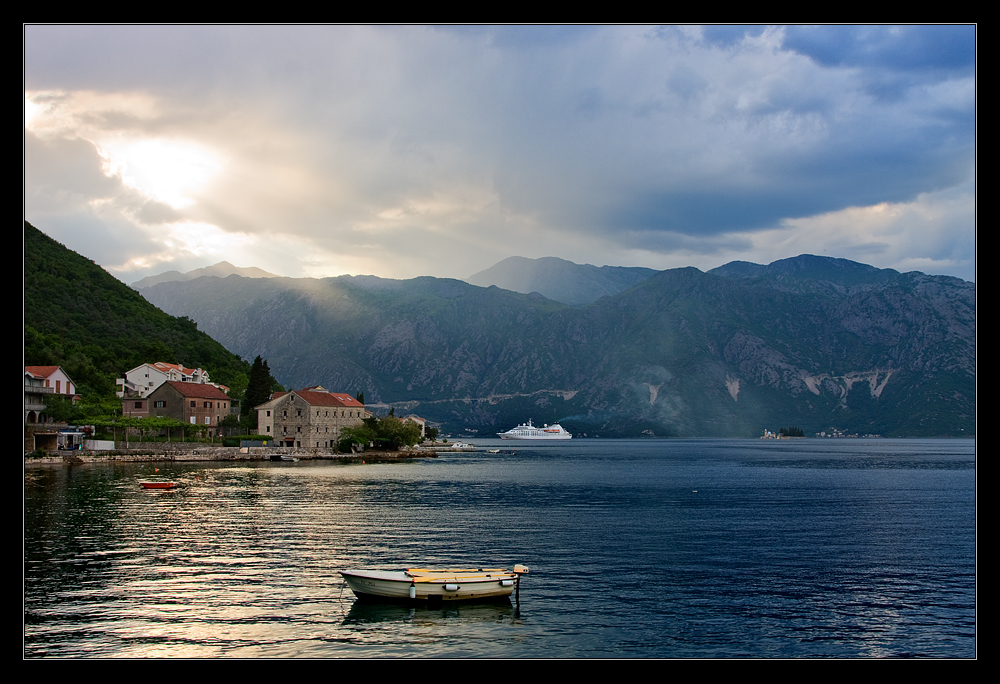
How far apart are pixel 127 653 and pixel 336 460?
373ft

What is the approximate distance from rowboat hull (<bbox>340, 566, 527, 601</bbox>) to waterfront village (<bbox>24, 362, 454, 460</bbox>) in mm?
93034

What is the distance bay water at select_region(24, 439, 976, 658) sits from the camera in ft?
85.8

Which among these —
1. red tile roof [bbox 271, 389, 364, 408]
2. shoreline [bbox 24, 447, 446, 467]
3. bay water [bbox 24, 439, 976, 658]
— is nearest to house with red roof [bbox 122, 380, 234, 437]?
shoreline [bbox 24, 447, 446, 467]

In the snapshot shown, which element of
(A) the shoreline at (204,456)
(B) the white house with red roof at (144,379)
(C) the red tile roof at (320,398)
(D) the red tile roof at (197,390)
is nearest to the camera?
(A) the shoreline at (204,456)

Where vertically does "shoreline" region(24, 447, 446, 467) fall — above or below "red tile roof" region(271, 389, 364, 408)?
below

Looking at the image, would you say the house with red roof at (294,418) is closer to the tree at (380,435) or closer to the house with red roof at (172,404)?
the tree at (380,435)

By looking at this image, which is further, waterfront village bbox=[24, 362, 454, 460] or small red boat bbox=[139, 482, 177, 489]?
waterfront village bbox=[24, 362, 454, 460]

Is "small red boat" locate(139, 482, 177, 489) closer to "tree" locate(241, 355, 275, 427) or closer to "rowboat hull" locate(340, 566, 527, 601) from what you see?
"rowboat hull" locate(340, 566, 527, 601)

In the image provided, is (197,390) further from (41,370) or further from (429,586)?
(429,586)

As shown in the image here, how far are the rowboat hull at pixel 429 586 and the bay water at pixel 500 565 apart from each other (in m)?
0.56

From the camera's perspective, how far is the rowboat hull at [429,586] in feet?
101

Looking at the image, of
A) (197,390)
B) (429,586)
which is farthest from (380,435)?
(429,586)

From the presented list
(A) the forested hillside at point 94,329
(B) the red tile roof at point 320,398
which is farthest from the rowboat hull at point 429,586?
(A) the forested hillside at point 94,329

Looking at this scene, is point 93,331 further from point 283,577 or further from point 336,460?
point 283,577
